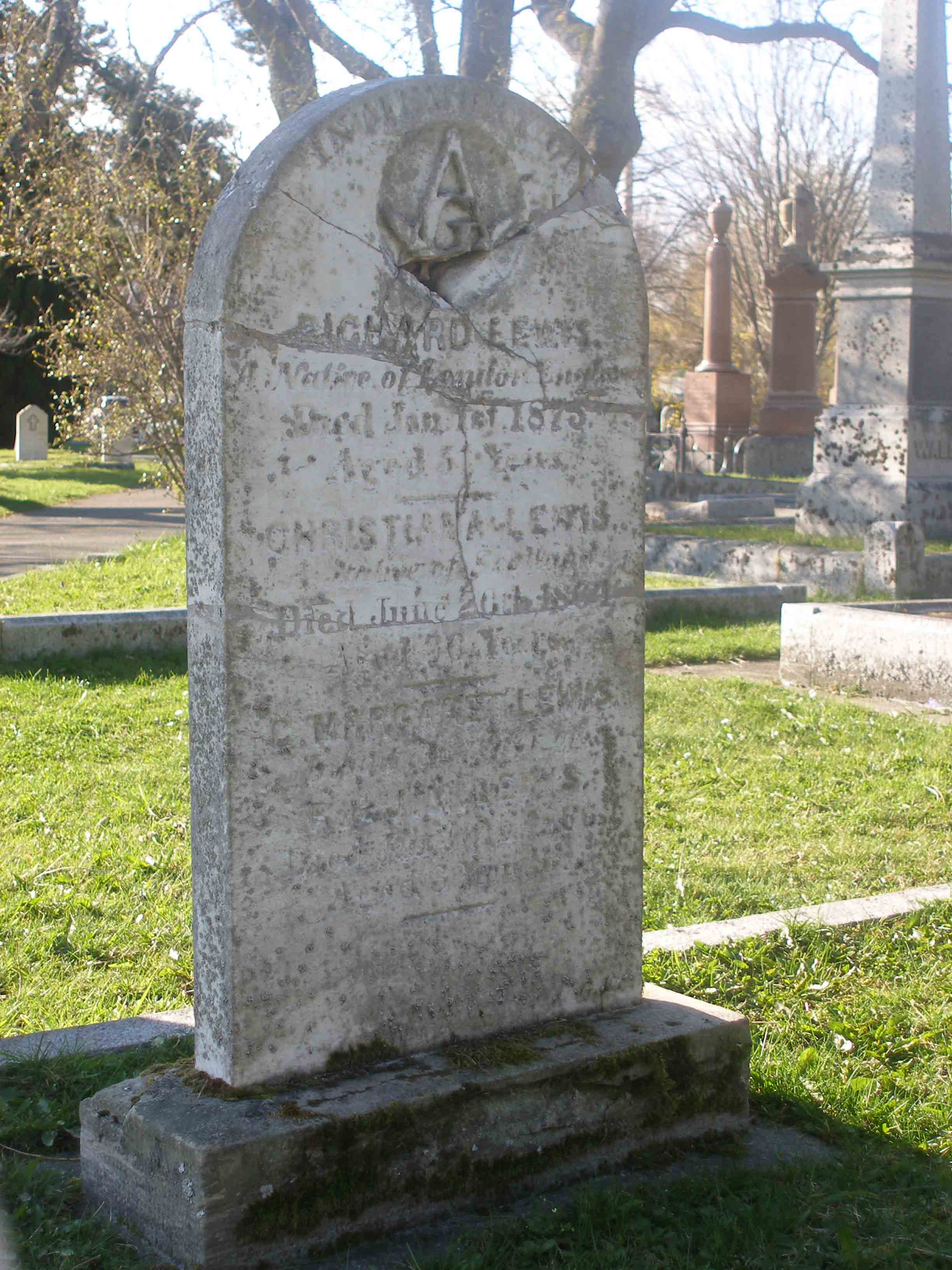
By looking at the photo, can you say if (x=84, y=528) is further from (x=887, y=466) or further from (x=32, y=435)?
(x=32, y=435)

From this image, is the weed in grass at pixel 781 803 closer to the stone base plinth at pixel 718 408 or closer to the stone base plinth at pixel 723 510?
the stone base plinth at pixel 723 510

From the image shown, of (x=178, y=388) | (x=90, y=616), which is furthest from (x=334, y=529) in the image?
(x=178, y=388)

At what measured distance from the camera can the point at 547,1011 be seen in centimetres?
291

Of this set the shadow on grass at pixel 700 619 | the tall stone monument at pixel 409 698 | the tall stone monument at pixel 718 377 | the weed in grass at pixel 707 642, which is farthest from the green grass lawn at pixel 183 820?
the tall stone monument at pixel 718 377

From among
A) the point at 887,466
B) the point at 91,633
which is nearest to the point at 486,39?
the point at 887,466

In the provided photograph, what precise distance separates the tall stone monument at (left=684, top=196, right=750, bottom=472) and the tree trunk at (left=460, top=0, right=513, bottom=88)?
9973mm

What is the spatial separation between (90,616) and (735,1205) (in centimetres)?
612

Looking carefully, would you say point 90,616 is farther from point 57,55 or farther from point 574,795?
point 57,55

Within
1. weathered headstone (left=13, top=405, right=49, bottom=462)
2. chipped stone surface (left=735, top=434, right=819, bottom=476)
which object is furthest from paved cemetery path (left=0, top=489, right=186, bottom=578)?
chipped stone surface (left=735, top=434, right=819, bottom=476)

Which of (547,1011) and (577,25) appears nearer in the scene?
(547,1011)

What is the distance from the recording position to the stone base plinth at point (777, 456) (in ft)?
78.0

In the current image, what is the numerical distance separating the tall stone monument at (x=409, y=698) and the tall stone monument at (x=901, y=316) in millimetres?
9180

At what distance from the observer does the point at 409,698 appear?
2.67 meters

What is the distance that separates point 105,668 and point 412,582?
532 centimetres
